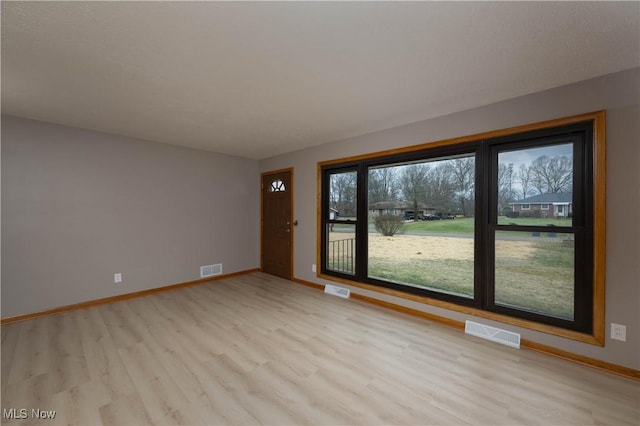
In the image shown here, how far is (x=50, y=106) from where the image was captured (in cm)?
275

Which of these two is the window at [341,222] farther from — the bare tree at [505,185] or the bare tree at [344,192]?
the bare tree at [505,185]

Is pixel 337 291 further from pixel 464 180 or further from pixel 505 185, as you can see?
pixel 505 185

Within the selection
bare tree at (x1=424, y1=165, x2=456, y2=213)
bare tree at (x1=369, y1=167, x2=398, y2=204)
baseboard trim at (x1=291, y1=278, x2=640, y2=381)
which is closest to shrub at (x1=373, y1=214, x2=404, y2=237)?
bare tree at (x1=369, y1=167, x2=398, y2=204)

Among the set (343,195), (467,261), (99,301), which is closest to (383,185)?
(343,195)

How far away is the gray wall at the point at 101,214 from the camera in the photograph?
3.07 metres

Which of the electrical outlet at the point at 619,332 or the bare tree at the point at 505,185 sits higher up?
the bare tree at the point at 505,185

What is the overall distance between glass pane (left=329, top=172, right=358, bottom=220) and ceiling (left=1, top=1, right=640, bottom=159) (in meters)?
1.27

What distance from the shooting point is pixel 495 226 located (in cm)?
269

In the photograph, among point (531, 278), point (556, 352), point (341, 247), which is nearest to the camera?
point (556, 352)

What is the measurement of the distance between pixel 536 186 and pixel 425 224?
1269mm

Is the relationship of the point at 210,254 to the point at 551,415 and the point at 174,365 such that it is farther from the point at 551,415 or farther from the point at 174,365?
the point at 551,415

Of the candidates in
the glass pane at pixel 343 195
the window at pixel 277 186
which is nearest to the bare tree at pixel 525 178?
the glass pane at pixel 343 195

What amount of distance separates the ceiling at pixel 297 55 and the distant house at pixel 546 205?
3.34 feet

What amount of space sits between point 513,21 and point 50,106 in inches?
167
